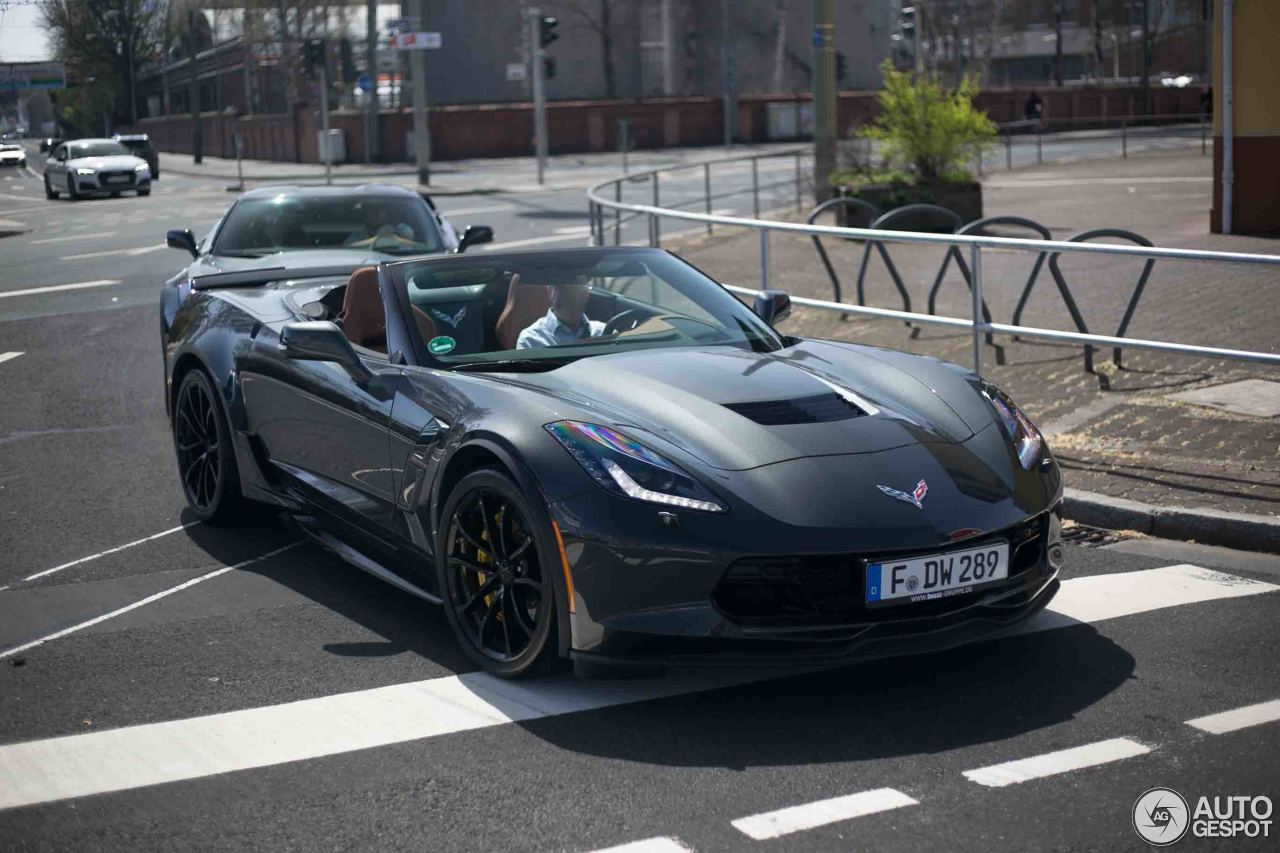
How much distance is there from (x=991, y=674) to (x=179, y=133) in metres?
73.2

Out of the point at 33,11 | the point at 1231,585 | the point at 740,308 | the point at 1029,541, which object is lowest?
the point at 1231,585

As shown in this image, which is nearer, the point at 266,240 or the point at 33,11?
the point at 266,240

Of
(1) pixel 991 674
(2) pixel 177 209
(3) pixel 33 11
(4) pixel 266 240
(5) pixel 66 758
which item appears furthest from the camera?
(2) pixel 177 209

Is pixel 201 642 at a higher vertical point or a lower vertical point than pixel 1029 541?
lower

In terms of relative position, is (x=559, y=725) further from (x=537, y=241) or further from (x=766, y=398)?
(x=537, y=241)

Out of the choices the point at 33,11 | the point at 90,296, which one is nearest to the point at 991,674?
the point at 90,296

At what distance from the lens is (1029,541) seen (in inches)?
197

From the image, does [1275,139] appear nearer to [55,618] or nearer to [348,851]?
[55,618]

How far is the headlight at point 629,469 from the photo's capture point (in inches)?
183

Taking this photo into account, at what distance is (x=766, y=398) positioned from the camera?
5.27m

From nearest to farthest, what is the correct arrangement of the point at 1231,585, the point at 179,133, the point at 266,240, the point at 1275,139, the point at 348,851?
the point at 348,851 → the point at 1231,585 → the point at 266,240 → the point at 1275,139 → the point at 179,133

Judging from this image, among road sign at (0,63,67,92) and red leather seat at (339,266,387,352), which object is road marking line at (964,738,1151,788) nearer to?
red leather seat at (339,266,387,352)

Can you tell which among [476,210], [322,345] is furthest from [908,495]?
[476,210]

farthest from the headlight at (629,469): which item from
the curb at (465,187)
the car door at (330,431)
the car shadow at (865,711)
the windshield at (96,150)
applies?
the windshield at (96,150)
